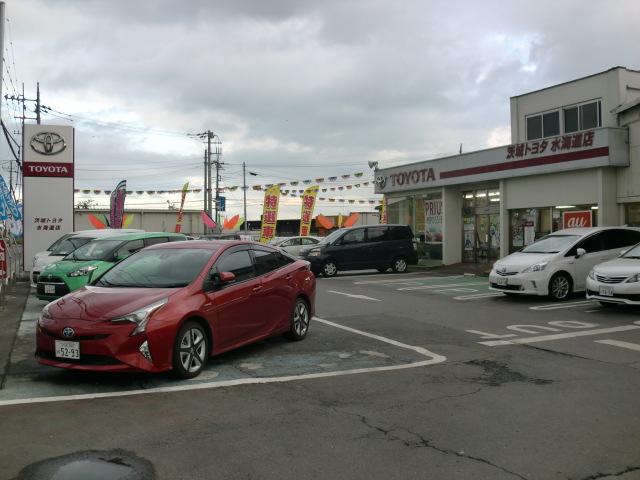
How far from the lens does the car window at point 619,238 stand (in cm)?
1362

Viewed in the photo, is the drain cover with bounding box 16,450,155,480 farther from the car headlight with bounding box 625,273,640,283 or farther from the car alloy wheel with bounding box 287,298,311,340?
the car headlight with bounding box 625,273,640,283

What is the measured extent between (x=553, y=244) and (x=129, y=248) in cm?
954

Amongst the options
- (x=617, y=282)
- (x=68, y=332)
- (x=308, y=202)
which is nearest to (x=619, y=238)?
(x=617, y=282)

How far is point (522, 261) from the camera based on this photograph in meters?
13.0

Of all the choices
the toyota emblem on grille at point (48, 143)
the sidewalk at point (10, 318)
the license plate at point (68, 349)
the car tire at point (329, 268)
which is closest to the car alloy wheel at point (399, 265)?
the car tire at point (329, 268)

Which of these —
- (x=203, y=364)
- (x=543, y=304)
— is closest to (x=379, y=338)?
(x=203, y=364)

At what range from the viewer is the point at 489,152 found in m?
21.0

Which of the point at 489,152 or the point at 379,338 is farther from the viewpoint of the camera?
the point at 489,152

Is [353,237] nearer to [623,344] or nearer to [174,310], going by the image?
[623,344]

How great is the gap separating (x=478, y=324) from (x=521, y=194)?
11.2 metres

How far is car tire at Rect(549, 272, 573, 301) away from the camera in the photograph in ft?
41.8

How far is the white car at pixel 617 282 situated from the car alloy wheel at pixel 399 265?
402 inches

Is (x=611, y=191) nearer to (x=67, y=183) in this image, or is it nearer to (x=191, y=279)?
(x=191, y=279)

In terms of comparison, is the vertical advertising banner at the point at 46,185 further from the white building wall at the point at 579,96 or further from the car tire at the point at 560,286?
the white building wall at the point at 579,96
